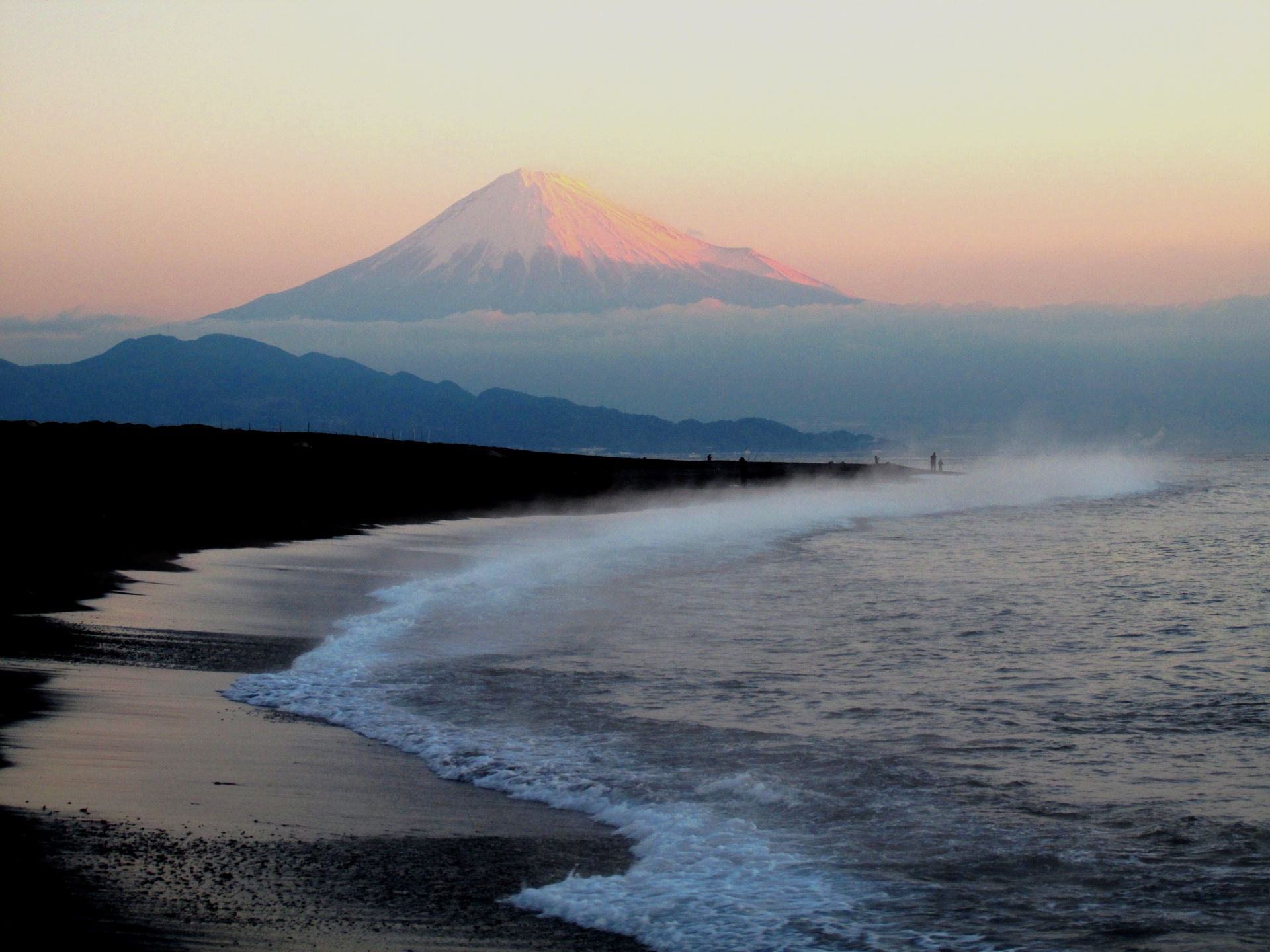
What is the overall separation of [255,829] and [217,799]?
0.64 metres

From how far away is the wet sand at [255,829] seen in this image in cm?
538

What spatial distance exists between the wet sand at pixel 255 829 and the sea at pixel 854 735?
361 millimetres

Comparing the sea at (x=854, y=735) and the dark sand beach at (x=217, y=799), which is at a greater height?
the dark sand beach at (x=217, y=799)

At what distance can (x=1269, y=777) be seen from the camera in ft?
27.9

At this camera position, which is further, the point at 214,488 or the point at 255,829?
the point at 214,488

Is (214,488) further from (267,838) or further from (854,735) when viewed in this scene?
(267,838)

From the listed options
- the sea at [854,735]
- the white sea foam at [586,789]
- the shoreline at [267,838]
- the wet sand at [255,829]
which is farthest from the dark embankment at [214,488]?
the shoreline at [267,838]

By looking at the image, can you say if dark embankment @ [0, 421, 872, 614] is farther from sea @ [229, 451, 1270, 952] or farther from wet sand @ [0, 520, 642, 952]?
wet sand @ [0, 520, 642, 952]

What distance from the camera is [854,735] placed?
380 inches

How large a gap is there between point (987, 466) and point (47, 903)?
131m

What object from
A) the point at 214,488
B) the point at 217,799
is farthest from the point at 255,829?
the point at 214,488

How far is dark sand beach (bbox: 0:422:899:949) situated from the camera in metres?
5.41

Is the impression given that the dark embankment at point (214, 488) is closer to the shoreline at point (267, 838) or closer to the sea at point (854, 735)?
the sea at point (854, 735)

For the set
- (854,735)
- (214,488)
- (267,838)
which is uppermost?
(214,488)
